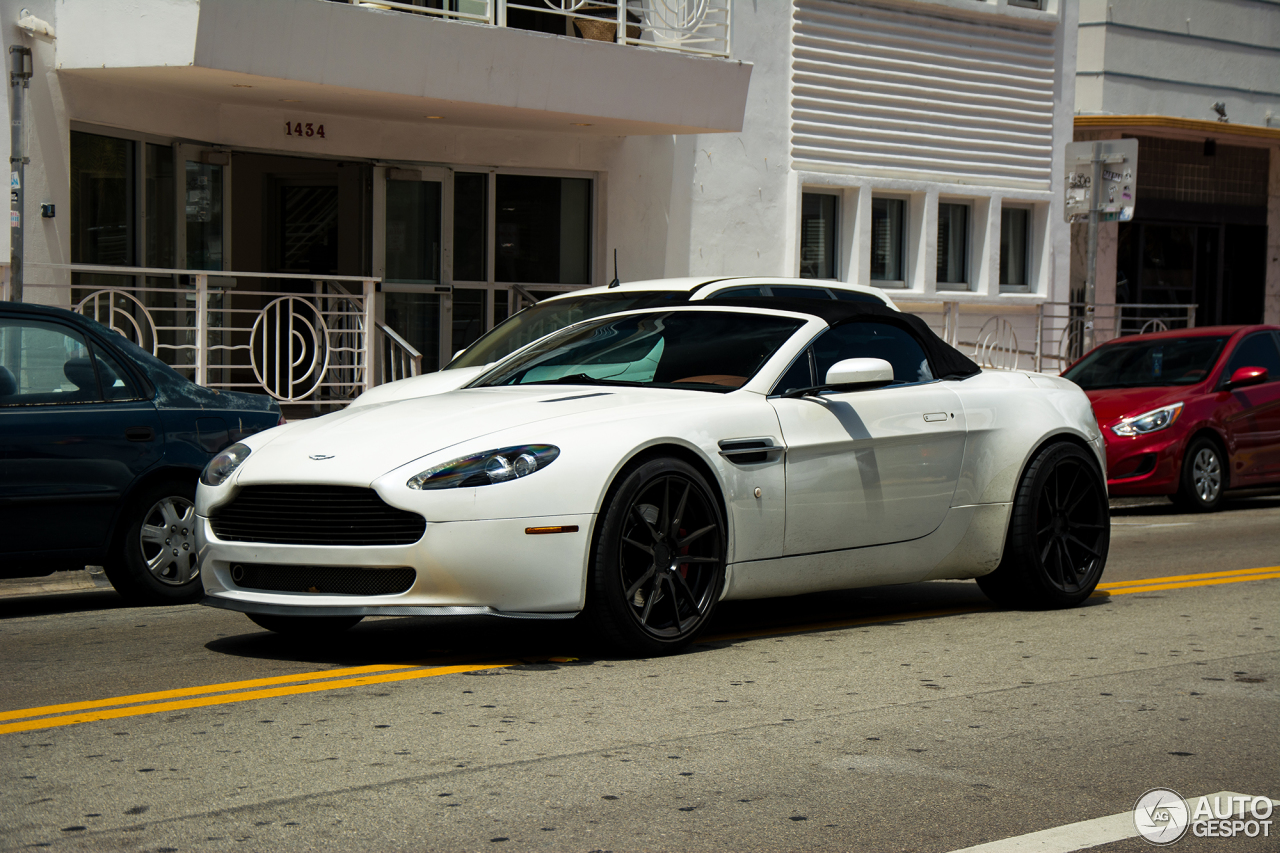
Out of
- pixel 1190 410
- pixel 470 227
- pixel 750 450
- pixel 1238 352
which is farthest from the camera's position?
pixel 470 227

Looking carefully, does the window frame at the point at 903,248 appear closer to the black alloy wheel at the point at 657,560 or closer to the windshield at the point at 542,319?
the windshield at the point at 542,319

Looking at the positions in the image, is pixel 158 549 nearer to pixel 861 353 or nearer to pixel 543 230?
pixel 861 353

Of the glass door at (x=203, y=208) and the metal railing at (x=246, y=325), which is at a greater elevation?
the glass door at (x=203, y=208)

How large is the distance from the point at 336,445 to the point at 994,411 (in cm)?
321

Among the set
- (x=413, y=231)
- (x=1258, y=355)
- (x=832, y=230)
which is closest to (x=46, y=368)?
(x=413, y=231)

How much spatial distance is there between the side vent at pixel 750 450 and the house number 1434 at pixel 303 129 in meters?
11.2

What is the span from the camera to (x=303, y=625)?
22.4 ft

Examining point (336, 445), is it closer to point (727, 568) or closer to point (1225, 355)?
point (727, 568)

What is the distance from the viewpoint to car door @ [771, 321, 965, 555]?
679 centimetres

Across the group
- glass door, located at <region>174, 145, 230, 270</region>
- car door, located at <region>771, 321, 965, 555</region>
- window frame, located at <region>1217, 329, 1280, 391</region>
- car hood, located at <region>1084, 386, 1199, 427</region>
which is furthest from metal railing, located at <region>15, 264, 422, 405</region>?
car door, located at <region>771, 321, 965, 555</region>

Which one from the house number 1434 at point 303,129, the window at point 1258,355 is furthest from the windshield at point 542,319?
the window at point 1258,355

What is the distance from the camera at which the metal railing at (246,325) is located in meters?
14.0

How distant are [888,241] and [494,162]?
6078mm

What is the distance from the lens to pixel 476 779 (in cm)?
457
